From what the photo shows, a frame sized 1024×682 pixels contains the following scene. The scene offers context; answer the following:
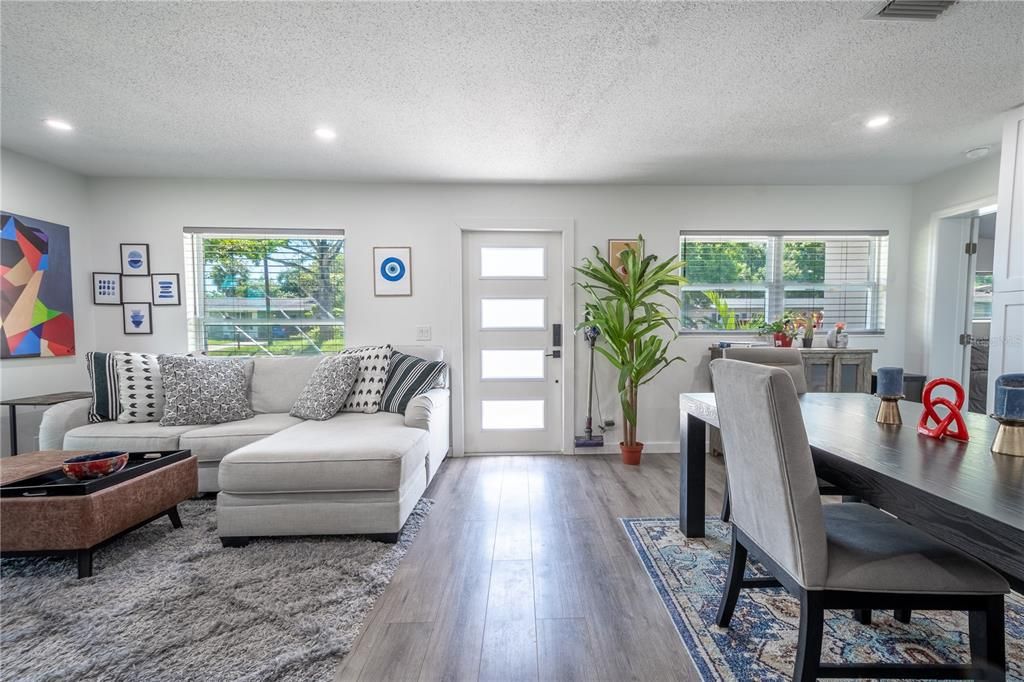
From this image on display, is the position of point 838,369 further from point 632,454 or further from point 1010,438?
point 1010,438

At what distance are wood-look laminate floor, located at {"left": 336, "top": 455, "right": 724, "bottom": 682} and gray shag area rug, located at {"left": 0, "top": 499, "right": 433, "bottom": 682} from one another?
149mm

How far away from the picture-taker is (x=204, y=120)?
2523 millimetres

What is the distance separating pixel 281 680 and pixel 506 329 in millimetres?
2813

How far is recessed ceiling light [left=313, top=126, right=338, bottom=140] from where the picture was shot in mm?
2637

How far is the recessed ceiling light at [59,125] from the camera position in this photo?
2.54m

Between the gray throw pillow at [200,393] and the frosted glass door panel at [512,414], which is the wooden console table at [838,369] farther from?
the gray throw pillow at [200,393]

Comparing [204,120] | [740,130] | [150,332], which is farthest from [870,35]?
[150,332]

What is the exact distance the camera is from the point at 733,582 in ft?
5.00

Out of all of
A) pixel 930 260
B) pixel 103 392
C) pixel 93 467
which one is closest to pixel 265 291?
pixel 103 392

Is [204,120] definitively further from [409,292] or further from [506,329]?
[506,329]

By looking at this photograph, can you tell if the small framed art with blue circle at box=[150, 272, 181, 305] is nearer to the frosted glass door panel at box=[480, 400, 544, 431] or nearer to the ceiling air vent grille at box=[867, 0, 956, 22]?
the frosted glass door panel at box=[480, 400, 544, 431]

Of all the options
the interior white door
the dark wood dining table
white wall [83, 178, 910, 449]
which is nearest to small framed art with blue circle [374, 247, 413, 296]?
A: white wall [83, 178, 910, 449]

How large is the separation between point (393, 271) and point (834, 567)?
134 inches

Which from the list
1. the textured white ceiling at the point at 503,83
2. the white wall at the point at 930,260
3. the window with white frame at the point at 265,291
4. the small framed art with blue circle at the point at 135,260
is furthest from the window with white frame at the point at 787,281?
the small framed art with blue circle at the point at 135,260
